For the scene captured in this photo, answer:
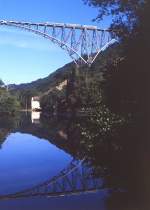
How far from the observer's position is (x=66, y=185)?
18969 millimetres

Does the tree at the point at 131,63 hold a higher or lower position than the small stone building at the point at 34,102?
lower

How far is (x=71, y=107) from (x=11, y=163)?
208 ft

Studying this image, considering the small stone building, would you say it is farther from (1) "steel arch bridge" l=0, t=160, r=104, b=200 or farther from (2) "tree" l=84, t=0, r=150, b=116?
(2) "tree" l=84, t=0, r=150, b=116

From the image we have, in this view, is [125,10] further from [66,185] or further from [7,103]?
[7,103]

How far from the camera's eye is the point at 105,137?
26.7 m

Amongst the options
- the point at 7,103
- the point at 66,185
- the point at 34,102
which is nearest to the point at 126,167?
the point at 66,185

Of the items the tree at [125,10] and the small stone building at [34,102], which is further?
the small stone building at [34,102]

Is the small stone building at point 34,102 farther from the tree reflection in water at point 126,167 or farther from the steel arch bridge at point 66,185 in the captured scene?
the steel arch bridge at point 66,185

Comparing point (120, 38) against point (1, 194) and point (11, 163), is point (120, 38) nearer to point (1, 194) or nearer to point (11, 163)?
point (1, 194)

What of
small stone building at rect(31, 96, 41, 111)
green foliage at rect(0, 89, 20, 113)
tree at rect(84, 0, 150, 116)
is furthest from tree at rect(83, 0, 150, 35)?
small stone building at rect(31, 96, 41, 111)

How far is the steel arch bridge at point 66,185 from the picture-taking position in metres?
16.9

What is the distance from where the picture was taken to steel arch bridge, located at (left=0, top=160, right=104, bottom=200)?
1686 centimetres

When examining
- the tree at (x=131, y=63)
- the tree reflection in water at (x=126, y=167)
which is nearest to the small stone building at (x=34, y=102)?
the tree reflection in water at (x=126, y=167)

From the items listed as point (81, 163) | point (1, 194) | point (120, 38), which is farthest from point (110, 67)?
point (81, 163)
